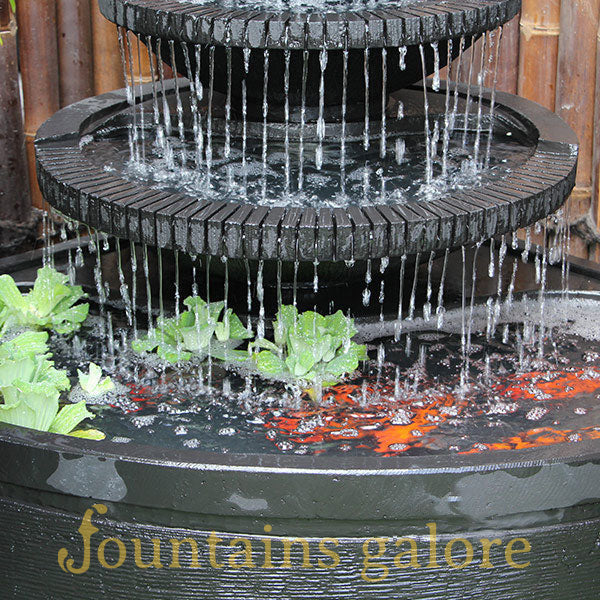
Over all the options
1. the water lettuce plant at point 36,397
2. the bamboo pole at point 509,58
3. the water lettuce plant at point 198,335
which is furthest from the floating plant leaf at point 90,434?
the bamboo pole at point 509,58

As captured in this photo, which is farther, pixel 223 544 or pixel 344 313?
pixel 344 313

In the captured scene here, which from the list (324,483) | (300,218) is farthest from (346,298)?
(324,483)

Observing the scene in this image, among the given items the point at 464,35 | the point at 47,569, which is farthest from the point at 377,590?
the point at 464,35

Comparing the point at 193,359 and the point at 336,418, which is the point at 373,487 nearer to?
the point at 336,418

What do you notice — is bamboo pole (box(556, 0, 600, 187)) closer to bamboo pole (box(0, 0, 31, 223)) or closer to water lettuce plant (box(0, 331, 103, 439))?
bamboo pole (box(0, 0, 31, 223))

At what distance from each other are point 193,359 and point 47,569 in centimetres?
83

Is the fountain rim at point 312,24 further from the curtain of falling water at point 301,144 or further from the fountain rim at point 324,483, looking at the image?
the fountain rim at point 324,483

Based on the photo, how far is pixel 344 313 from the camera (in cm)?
378

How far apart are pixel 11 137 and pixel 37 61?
13.2 inches

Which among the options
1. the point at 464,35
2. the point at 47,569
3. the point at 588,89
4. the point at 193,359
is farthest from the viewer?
the point at 588,89

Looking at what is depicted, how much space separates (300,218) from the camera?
10.4ft

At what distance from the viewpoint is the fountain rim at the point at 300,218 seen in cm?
313

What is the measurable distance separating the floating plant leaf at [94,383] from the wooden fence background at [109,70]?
1.95 meters

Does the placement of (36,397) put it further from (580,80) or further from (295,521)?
(580,80)
